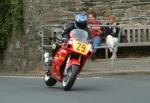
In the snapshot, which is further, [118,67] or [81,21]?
[118,67]

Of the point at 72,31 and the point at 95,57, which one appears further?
the point at 95,57

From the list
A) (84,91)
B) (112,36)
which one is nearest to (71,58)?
(84,91)

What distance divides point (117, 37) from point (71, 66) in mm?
7597

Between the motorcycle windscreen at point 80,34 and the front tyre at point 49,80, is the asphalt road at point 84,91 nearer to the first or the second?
the front tyre at point 49,80

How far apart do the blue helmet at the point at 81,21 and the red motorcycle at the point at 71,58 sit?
0.18 metres

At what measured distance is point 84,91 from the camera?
1437 cm

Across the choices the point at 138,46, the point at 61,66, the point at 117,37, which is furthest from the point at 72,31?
the point at 138,46

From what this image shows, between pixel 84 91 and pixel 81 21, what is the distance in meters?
1.68

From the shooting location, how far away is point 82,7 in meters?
24.8

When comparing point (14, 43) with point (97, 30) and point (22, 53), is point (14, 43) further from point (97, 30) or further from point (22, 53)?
point (97, 30)

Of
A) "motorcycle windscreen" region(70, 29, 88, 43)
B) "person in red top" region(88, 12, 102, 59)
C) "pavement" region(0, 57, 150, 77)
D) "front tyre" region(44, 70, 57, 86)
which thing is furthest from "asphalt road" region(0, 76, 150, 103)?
"person in red top" region(88, 12, 102, 59)

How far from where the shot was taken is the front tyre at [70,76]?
13.9m

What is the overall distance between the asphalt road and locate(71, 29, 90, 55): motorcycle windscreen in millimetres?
955

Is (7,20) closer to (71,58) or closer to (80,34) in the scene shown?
(80,34)
